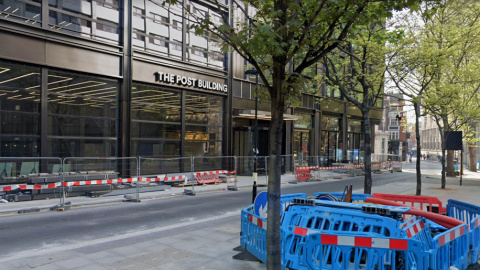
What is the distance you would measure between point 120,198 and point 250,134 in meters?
13.7

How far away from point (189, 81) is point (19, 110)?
949 cm

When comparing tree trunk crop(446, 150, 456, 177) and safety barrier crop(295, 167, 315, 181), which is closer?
safety barrier crop(295, 167, 315, 181)

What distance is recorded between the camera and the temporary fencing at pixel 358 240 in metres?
5.38

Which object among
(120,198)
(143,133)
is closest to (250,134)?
(143,133)

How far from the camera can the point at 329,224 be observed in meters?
6.52

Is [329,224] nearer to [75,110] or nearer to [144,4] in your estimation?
[75,110]

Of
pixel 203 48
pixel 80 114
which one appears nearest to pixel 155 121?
pixel 80 114

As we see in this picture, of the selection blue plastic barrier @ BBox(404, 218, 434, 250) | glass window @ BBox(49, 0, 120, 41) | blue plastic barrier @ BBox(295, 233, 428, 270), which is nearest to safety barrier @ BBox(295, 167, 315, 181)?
glass window @ BBox(49, 0, 120, 41)

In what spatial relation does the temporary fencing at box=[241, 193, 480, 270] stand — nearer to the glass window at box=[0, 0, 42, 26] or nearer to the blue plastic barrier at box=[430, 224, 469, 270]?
the blue plastic barrier at box=[430, 224, 469, 270]

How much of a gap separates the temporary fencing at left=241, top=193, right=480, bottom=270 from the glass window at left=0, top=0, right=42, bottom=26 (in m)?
13.4

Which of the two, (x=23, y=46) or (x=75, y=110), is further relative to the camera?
Answer: (x=75, y=110)

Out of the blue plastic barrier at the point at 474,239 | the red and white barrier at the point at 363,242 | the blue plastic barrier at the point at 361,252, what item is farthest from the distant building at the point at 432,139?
the red and white barrier at the point at 363,242

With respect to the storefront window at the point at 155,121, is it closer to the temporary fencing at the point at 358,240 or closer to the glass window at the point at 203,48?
the glass window at the point at 203,48

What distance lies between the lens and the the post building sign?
20447 millimetres
